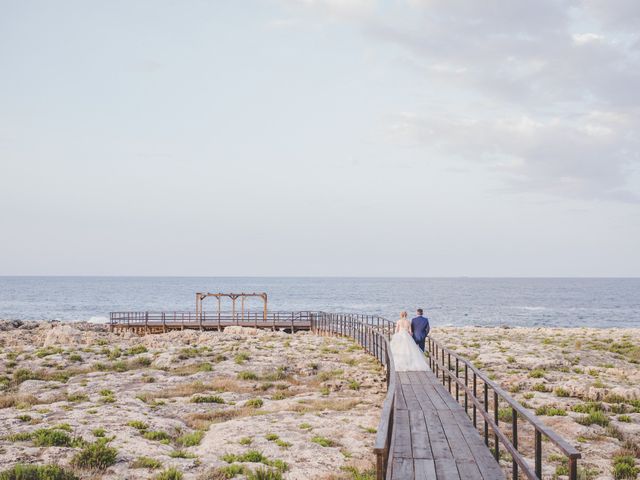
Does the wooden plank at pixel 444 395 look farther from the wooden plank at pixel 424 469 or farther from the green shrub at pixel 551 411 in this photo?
the wooden plank at pixel 424 469

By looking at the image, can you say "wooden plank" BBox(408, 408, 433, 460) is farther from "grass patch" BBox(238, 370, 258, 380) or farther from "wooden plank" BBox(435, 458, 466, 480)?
"grass patch" BBox(238, 370, 258, 380)

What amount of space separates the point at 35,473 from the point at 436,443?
703 cm

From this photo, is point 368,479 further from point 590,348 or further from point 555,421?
point 590,348

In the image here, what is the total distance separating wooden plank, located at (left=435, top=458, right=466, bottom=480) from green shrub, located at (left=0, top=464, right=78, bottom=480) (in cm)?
628

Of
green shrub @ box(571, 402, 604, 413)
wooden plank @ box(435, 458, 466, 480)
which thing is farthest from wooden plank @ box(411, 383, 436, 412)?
green shrub @ box(571, 402, 604, 413)

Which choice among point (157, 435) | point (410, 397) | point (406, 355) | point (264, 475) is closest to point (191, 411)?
point (157, 435)

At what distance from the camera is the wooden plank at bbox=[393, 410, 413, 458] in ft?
32.4

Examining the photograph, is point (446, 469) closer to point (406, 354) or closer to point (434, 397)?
point (434, 397)

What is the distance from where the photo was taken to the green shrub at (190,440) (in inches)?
512

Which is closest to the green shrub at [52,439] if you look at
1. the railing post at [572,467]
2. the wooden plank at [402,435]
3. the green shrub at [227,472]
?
the green shrub at [227,472]

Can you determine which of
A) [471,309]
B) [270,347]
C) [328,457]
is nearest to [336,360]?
[270,347]

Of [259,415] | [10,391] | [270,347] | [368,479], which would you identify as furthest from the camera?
[270,347]

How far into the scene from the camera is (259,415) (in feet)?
51.0

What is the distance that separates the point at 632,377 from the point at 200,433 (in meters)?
15.9
